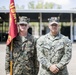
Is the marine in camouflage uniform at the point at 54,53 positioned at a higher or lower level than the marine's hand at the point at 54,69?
higher

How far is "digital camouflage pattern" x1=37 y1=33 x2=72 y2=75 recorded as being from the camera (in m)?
4.80

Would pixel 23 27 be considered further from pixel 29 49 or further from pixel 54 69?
pixel 54 69

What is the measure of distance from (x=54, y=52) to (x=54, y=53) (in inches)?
0.7

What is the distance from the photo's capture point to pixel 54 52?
4828mm

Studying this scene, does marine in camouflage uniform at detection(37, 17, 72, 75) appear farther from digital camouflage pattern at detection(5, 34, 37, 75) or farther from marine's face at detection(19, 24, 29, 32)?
marine's face at detection(19, 24, 29, 32)

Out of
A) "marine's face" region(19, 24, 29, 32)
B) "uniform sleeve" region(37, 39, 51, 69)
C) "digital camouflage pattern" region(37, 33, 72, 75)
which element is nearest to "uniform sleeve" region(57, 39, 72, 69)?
"digital camouflage pattern" region(37, 33, 72, 75)

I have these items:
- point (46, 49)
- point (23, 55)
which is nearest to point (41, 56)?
point (46, 49)

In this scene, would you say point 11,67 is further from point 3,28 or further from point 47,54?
point 3,28

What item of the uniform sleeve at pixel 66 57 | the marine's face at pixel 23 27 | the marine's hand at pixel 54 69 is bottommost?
the marine's hand at pixel 54 69

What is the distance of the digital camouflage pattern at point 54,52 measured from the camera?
4805 mm

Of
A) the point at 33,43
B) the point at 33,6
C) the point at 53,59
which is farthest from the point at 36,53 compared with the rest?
the point at 33,6

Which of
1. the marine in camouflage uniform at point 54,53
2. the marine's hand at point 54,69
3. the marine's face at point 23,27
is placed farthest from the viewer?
the marine's face at point 23,27

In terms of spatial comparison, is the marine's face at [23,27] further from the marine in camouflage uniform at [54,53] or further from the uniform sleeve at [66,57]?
the uniform sleeve at [66,57]

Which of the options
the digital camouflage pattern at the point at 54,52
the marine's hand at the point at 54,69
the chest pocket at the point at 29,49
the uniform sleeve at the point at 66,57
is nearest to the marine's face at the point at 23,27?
the chest pocket at the point at 29,49
